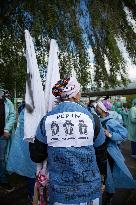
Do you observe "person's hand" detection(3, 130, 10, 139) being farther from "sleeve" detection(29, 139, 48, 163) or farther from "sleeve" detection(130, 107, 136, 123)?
"sleeve" detection(130, 107, 136, 123)

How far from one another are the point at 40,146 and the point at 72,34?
246 inches

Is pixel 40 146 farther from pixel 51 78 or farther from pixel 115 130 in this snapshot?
pixel 115 130

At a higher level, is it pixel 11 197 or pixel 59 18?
pixel 59 18

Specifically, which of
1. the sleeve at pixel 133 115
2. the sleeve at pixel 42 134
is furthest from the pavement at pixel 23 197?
the sleeve at pixel 133 115

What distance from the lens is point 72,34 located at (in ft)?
32.4

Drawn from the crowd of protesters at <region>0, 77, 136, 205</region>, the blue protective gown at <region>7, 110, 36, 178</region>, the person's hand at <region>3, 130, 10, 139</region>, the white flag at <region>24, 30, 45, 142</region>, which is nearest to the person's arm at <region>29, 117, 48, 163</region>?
the crowd of protesters at <region>0, 77, 136, 205</region>

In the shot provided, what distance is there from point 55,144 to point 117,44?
719 cm

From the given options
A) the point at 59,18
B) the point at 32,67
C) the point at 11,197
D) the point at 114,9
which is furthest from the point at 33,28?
the point at 32,67

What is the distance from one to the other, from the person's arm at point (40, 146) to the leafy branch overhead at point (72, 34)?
5565 mm

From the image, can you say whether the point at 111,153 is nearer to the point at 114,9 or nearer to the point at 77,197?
the point at 77,197

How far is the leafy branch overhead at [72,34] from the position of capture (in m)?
9.71

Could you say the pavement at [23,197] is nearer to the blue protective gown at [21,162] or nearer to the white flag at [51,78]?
the blue protective gown at [21,162]

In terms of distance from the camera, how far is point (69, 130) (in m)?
3.75

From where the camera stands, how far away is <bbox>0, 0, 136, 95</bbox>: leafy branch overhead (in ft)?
31.9
